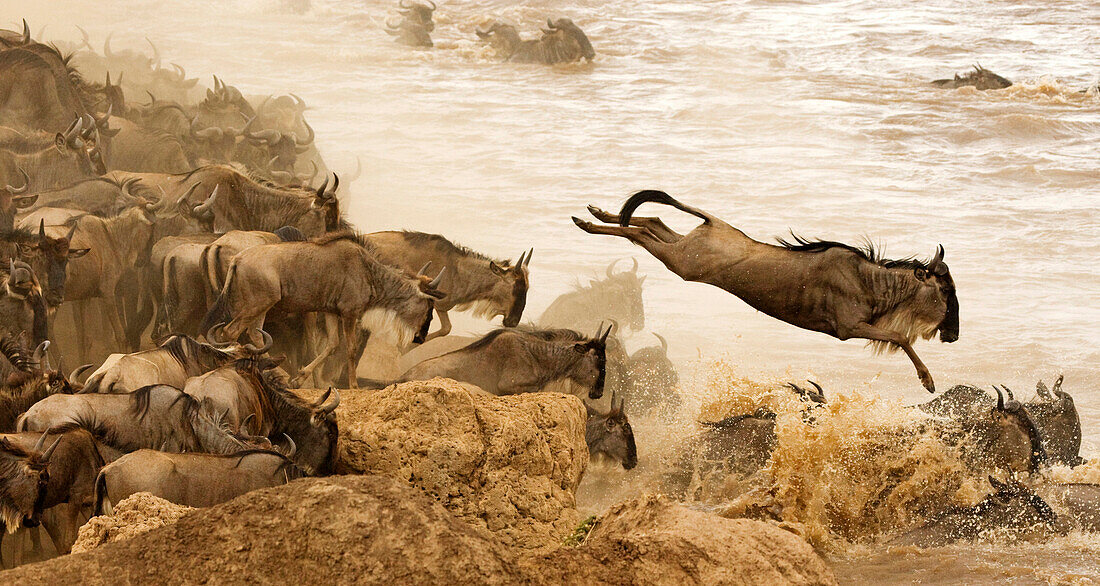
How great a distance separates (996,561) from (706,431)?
207 cm

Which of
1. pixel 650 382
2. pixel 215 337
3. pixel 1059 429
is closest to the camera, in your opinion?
pixel 215 337

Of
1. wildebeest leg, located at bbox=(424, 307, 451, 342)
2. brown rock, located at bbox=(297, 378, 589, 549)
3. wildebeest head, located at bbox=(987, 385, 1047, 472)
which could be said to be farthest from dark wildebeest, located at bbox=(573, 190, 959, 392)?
wildebeest leg, located at bbox=(424, 307, 451, 342)

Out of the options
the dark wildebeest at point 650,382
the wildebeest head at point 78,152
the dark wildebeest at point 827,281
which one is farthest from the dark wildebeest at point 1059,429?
the wildebeest head at point 78,152

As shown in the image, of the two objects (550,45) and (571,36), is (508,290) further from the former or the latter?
(571,36)

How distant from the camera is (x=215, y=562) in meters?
2.63

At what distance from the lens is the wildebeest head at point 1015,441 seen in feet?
19.6

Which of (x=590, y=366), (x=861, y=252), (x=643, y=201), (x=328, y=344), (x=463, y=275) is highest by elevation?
(x=643, y=201)

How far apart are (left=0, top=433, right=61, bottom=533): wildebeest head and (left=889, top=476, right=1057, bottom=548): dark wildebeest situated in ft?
12.1

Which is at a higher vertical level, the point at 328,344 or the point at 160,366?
the point at 160,366

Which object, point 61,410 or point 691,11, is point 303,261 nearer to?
point 61,410

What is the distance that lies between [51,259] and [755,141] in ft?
47.3

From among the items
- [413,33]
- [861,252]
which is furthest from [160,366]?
[413,33]

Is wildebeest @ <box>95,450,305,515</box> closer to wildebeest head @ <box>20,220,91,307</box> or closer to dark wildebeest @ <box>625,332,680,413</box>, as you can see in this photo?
wildebeest head @ <box>20,220,91,307</box>

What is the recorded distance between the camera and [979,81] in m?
20.9
